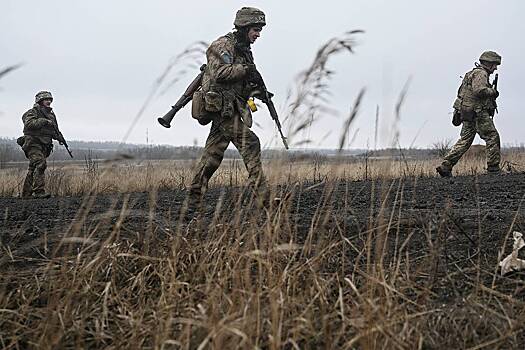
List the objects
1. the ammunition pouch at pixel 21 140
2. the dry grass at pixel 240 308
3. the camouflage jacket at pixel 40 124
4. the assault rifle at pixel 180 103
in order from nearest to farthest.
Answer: the dry grass at pixel 240 308 → the assault rifle at pixel 180 103 → the camouflage jacket at pixel 40 124 → the ammunition pouch at pixel 21 140

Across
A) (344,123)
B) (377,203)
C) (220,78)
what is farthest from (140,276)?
(377,203)

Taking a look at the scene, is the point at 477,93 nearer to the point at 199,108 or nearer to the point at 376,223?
the point at 199,108

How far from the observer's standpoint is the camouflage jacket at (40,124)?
8.92 metres

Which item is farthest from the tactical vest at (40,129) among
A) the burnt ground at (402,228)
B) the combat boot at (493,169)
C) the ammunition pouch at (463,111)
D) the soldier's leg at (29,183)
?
the combat boot at (493,169)

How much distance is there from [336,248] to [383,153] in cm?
58

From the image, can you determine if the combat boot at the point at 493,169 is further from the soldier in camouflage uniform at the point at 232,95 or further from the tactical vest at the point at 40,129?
the tactical vest at the point at 40,129

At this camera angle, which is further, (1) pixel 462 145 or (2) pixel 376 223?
(1) pixel 462 145

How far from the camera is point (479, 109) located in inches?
361

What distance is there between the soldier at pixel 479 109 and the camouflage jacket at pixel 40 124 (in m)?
5.99

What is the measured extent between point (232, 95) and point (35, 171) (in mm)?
4801

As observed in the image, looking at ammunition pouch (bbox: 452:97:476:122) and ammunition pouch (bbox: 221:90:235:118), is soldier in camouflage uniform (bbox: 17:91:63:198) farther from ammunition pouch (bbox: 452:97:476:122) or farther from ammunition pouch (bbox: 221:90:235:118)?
ammunition pouch (bbox: 452:97:476:122)

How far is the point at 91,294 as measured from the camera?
8.59 feet

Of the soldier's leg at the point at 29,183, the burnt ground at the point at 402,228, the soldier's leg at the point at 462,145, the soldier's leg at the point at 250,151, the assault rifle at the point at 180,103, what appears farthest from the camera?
the soldier's leg at the point at 462,145

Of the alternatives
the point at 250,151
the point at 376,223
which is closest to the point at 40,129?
the point at 250,151
